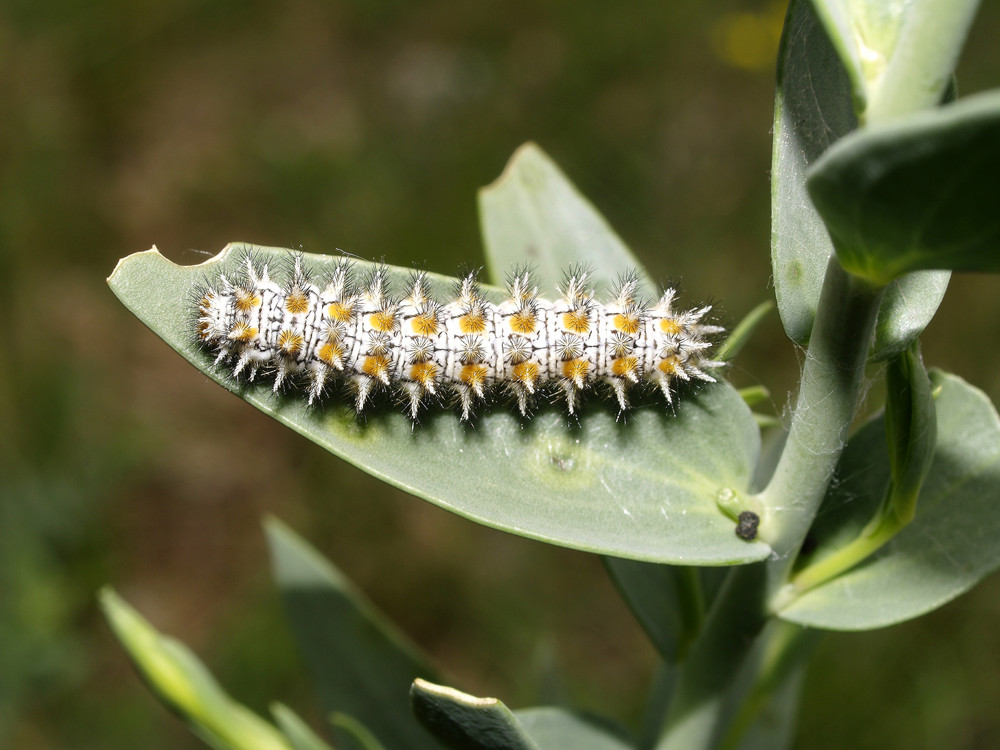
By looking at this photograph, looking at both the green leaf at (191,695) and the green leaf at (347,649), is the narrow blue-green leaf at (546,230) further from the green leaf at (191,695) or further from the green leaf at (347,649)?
the green leaf at (191,695)

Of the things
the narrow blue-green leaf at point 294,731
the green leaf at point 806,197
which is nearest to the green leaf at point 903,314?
the green leaf at point 806,197

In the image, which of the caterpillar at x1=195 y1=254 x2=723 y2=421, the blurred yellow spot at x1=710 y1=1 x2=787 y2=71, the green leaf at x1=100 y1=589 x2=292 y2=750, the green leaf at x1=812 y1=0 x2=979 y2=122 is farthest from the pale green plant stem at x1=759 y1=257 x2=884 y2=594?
the blurred yellow spot at x1=710 y1=1 x2=787 y2=71

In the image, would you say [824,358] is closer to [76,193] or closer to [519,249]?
[519,249]

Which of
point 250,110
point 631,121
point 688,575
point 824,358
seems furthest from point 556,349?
point 250,110

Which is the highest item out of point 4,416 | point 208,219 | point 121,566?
point 208,219

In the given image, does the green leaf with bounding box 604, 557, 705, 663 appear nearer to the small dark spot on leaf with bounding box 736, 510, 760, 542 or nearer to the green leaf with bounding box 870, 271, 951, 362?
the small dark spot on leaf with bounding box 736, 510, 760, 542

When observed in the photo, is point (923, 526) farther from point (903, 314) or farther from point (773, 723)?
point (773, 723)

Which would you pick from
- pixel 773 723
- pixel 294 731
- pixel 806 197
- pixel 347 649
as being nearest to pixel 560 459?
pixel 806 197
